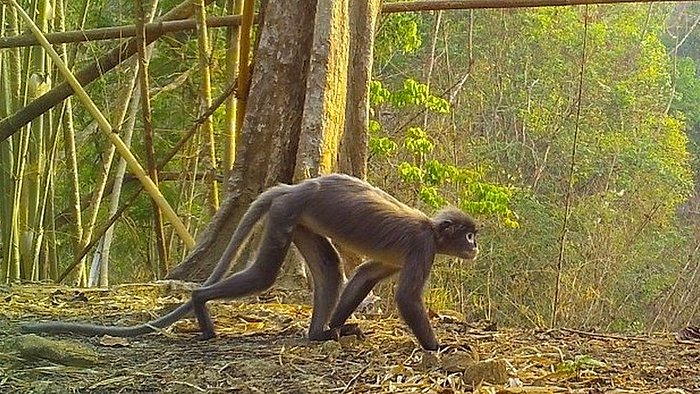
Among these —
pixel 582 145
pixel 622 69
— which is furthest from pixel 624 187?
pixel 622 69

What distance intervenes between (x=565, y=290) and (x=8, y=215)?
373 inches

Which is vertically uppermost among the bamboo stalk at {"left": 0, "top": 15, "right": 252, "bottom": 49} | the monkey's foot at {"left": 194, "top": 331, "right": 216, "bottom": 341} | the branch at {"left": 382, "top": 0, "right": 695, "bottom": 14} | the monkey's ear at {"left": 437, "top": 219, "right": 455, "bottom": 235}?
the branch at {"left": 382, "top": 0, "right": 695, "bottom": 14}

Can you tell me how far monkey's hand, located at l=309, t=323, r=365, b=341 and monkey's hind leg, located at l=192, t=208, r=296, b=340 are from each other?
28 cm

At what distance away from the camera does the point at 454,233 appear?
4.20m

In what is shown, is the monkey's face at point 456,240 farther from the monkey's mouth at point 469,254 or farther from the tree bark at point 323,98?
the tree bark at point 323,98

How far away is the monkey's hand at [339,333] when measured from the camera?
3.97 metres

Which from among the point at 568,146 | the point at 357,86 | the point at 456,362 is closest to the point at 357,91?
the point at 357,86

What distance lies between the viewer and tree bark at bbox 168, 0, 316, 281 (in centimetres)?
536

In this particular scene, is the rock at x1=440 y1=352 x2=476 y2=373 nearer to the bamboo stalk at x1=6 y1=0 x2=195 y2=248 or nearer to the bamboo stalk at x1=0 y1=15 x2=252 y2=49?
the bamboo stalk at x1=6 y1=0 x2=195 y2=248

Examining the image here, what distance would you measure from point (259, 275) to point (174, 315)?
411 mm

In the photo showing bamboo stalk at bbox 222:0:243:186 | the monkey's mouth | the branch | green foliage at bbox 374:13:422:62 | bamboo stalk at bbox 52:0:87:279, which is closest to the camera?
the monkey's mouth

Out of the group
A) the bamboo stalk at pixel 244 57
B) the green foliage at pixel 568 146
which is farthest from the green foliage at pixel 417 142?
the bamboo stalk at pixel 244 57

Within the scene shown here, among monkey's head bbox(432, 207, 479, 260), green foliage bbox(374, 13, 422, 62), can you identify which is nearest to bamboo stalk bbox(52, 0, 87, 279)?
monkey's head bbox(432, 207, 479, 260)

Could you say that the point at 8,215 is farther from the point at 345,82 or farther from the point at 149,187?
the point at 345,82
